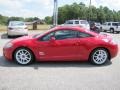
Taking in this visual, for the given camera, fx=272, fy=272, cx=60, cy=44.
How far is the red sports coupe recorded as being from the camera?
8.97 metres

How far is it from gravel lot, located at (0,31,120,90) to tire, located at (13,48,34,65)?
0.20m

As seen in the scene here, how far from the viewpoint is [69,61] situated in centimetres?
960

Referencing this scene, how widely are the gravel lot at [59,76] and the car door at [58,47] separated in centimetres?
30

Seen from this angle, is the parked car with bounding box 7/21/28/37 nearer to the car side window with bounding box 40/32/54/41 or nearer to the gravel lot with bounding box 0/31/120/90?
the gravel lot with bounding box 0/31/120/90

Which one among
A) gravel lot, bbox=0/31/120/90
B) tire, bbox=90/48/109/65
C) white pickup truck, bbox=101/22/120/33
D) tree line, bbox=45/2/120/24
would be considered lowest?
gravel lot, bbox=0/31/120/90

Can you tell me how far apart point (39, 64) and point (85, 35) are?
183 cm

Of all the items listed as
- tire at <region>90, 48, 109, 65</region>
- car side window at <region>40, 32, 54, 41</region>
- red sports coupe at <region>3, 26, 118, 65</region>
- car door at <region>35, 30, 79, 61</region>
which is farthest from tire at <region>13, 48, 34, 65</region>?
tire at <region>90, 48, 109, 65</region>

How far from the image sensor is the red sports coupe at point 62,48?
8969mm

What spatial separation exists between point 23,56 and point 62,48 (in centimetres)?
132

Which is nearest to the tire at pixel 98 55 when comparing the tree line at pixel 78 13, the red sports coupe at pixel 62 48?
the red sports coupe at pixel 62 48

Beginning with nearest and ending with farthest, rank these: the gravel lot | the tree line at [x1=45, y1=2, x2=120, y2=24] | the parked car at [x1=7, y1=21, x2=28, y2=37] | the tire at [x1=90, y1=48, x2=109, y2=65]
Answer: the gravel lot
the tire at [x1=90, y1=48, x2=109, y2=65]
the parked car at [x1=7, y1=21, x2=28, y2=37]
the tree line at [x1=45, y1=2, x2=120, y2=24]

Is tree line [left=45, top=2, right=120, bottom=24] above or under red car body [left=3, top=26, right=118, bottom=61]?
above

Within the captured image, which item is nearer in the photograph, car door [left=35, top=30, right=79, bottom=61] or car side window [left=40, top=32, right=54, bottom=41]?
car door [left=35, top=30, right=79, bottom=61]

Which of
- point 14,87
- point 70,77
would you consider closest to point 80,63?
point 70,77
